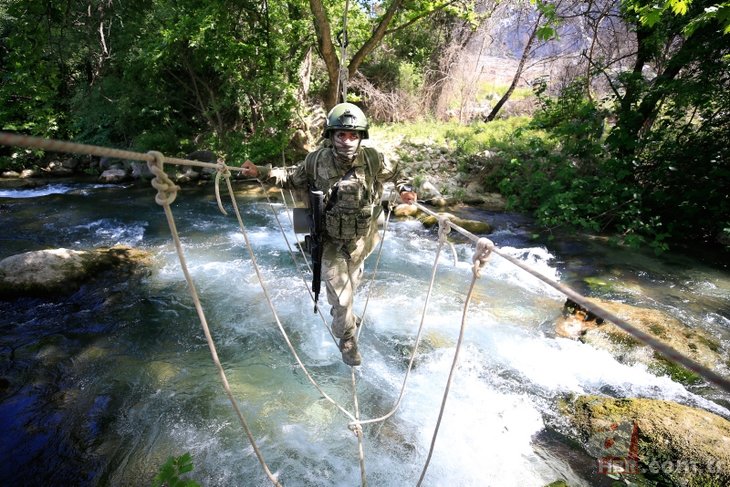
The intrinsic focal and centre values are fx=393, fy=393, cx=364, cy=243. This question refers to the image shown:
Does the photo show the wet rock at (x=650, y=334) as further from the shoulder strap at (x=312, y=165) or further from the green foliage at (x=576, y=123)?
the green foliage at (x=576, y=123)

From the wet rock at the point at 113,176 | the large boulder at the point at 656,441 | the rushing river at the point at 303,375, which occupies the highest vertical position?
the large boulder at the point at 656,441

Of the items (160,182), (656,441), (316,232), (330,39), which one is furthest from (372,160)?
(330,39)

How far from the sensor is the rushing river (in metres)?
2.95

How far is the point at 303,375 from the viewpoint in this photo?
3.95m

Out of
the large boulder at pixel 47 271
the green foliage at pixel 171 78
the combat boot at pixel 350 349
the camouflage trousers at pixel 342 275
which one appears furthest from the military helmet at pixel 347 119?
the green foliage at pixel 171 78

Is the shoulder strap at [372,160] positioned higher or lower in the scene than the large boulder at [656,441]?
higher

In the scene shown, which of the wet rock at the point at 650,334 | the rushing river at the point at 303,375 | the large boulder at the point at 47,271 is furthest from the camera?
the large boulder at the point at 47,271

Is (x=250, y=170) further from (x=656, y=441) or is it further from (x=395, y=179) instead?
(x=656, y=441)

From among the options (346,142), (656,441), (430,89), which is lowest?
(656,441)

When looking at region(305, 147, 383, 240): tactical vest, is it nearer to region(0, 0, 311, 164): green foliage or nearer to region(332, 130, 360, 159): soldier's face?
region(332, 130, 360, 159): soldier's face

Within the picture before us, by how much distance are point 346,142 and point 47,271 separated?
15.2 ft

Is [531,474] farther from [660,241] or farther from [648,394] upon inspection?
[660,241]

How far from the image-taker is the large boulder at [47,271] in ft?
16.1

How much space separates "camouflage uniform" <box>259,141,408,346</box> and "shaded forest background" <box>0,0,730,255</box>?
1.79 metres
